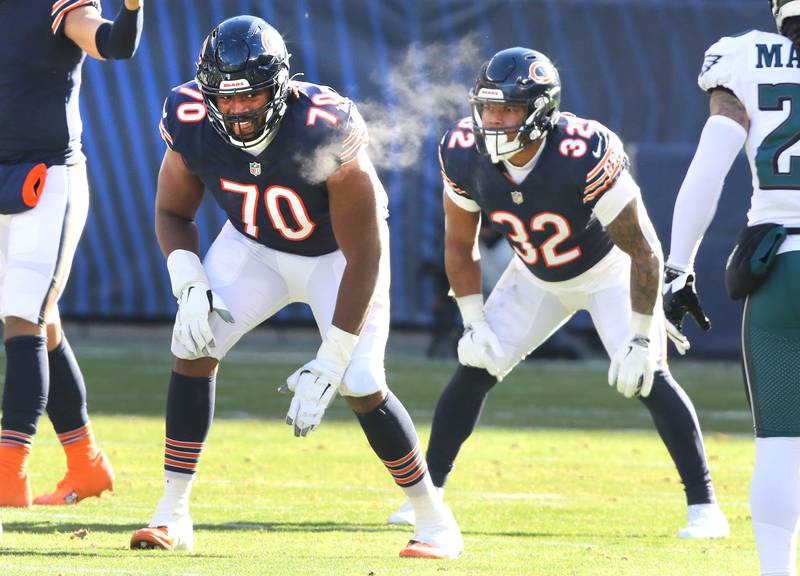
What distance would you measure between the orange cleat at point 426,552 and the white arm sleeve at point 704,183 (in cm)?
124

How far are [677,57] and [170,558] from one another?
9.94 m

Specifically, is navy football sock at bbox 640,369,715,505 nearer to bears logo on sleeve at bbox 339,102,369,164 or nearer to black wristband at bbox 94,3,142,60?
bears logo on sleeve at bbox 339,102,369,164

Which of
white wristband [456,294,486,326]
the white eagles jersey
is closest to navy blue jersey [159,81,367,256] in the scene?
white wristband [456,294,486,326]

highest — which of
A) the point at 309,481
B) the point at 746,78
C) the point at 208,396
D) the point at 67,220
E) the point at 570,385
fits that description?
the point at 746,78

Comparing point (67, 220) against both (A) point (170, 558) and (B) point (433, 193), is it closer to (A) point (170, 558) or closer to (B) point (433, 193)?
(A) point (170, 558)

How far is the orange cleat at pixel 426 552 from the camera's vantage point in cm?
430

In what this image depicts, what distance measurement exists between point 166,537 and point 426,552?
2.47 feet

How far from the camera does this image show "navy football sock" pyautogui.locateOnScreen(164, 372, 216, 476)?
4.33 metres

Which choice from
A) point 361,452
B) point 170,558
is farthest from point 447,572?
point 361,452

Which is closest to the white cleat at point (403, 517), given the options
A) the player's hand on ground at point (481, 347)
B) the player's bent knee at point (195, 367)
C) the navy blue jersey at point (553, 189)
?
the player's hand on ground at point (481, 347)

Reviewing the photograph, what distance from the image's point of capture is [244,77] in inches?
161

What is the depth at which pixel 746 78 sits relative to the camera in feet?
10.9

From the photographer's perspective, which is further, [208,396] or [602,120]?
[602,120]

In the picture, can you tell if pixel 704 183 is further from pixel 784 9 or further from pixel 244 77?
pixel 244 77
